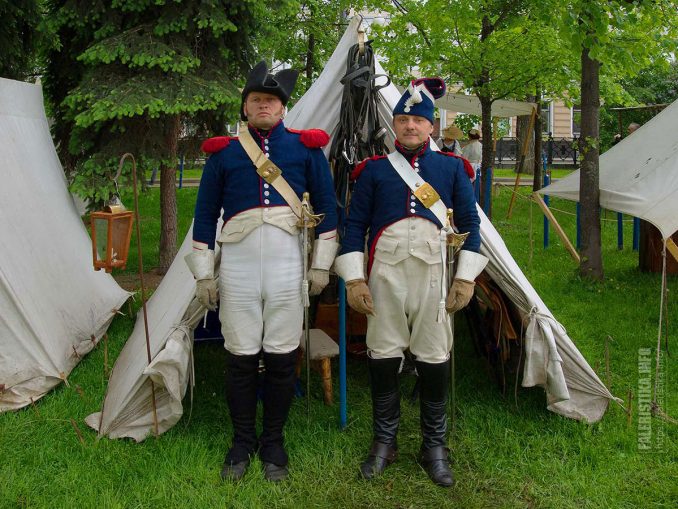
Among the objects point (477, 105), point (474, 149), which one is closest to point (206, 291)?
point (477, 105)

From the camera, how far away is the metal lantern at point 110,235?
3.38 metres

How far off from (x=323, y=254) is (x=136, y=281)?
463 centimetres

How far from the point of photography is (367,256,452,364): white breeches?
320 centimetres

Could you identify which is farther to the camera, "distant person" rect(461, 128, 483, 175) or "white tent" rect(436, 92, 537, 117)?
"distant person" rect(461, 128, 483, 175)

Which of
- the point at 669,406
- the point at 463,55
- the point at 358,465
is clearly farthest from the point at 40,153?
the point at 463,55

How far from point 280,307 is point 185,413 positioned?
1.20 metres

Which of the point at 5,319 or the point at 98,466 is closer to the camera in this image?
the point at 98,466

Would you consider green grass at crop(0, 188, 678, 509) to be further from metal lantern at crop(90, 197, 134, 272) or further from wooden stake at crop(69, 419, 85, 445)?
metal lantern at crop(90, 197, 134, 272)

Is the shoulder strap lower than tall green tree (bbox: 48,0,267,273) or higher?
lower

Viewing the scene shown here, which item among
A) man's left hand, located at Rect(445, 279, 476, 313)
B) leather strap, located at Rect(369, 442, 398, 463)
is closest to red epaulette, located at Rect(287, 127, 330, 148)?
man's left hand, located at Rect(445, 279, 476, 313)

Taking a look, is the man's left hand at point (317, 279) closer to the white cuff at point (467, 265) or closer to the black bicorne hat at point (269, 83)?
the white cuff at point (467, 265)

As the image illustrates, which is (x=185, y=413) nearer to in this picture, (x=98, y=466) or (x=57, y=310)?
(x=98, y=466)

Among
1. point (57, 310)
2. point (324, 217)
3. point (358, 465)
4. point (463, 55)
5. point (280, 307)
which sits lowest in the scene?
point (358, 465)

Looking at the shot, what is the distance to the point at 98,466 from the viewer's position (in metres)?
3.41
